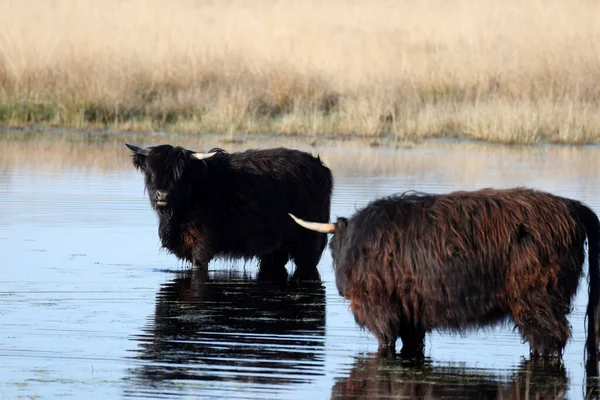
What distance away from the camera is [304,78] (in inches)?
974

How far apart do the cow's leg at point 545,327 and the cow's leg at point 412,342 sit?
2.08ft

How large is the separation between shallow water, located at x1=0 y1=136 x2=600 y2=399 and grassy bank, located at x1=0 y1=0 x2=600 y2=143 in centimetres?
800

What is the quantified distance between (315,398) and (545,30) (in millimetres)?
24058

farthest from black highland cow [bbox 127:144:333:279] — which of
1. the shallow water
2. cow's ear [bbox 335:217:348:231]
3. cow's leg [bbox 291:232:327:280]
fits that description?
cow's ear [bbox 335:217:348:231]

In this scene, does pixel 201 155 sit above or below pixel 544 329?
above

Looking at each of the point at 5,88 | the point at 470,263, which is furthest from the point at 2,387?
the point at 5,88

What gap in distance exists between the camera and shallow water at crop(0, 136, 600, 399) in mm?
6910

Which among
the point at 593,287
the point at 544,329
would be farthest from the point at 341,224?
the point at 593,287

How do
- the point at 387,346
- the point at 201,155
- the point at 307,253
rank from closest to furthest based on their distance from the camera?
1. the point at 387,346
2. the point at 201,155
3. the point at 307,253

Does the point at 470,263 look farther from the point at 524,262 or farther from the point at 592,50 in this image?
the point at 592,50

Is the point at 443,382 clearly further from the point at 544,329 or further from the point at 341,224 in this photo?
the point at 341,224

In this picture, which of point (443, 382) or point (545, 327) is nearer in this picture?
point (443, 382)

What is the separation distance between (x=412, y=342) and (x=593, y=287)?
1.16 metres

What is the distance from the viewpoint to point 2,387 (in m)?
6.71
